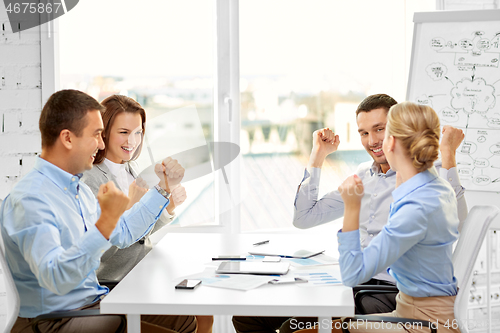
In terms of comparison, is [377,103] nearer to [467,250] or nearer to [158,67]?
[467,250]

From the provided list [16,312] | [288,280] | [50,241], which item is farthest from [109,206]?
[288,280]

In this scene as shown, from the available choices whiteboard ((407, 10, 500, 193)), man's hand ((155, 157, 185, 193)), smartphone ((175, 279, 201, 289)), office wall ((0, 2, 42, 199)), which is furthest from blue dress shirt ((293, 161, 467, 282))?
office wall ((0, 2, 42, 199))

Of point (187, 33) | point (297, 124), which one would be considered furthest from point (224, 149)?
point (187, 33)

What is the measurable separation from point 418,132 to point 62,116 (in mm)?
1138

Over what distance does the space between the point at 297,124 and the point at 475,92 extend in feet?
3.40

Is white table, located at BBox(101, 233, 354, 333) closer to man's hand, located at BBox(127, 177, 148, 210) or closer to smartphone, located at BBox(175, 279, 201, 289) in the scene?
smartphone, located at BBox(175, 279, 201, 289)

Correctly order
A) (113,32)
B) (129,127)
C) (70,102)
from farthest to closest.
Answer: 1. (113,32)
2. (129,127)
3. (70,102)

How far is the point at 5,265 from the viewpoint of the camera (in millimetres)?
1483

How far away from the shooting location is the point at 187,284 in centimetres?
144

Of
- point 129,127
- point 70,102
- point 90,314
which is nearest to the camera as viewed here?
point 90,314

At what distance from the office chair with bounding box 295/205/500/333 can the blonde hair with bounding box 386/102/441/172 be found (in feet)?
1.10

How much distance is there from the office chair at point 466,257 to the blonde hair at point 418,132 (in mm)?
336

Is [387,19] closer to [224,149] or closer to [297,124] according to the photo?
[297,124]

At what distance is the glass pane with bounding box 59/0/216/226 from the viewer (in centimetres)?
290
